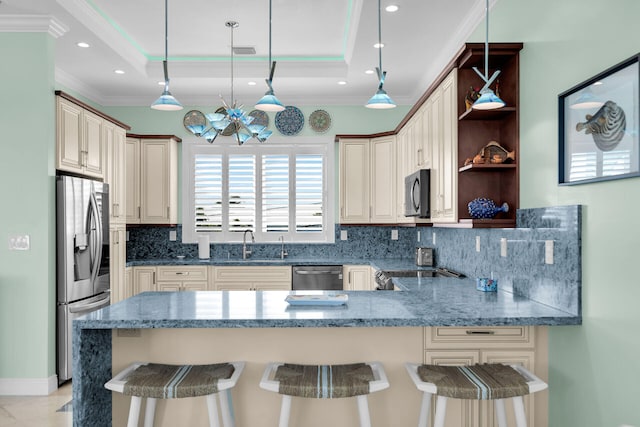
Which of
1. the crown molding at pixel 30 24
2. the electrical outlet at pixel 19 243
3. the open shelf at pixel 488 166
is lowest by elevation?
the electrical outlet at pixel 19 243

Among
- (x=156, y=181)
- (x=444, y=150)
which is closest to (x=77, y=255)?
(x=156, y=181)

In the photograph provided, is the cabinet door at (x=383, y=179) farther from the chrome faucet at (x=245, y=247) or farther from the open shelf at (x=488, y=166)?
the open shelf at (x=488, y=166)

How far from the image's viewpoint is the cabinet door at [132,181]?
5340 mm

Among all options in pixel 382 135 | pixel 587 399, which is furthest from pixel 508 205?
pixel 382 135

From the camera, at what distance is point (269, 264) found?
513 centimetres

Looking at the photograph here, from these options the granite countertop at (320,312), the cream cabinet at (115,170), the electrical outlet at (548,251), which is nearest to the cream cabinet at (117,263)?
the cream cabinet at (115,170)

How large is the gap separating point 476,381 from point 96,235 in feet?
11.1

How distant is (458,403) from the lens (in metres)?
2.34

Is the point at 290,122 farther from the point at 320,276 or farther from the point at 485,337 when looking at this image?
the point at 485,337

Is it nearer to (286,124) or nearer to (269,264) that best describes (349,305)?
(269,264)

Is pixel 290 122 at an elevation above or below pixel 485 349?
above

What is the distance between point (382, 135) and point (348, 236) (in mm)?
1302

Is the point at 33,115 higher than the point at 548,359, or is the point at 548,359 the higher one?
the point at 33,115

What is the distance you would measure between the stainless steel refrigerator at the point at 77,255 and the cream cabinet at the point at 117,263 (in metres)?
0.34
